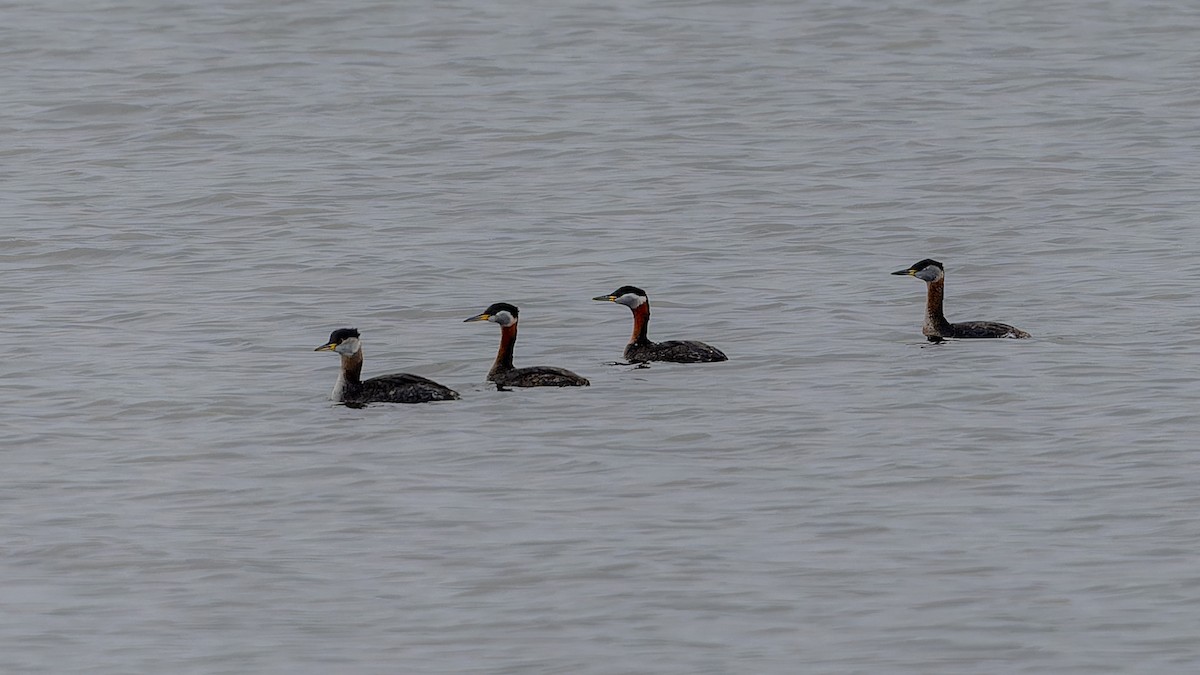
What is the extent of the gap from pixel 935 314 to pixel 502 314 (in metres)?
4.00

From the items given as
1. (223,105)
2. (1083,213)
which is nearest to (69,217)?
(223,105)

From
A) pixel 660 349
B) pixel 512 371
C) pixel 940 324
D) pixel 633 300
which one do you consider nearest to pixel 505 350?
pixel 512 371

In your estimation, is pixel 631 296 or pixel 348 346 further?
pixel 631 296

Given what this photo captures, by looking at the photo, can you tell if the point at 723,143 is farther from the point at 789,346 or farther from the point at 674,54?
the point at 789,346

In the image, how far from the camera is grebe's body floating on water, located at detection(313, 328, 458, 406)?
16250mm

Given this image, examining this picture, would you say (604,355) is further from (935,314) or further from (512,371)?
Result: (935,314)

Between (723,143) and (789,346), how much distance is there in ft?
39.7

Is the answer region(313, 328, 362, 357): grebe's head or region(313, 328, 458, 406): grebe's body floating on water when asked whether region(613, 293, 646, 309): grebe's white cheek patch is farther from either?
region(313, 328, 362, 357): grebe's head

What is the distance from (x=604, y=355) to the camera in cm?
1856

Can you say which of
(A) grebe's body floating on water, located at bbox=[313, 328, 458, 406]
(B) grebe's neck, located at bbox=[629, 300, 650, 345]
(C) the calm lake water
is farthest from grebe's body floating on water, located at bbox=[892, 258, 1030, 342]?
(A) grebe's body floating on water, located at bbox=[313, 328, 458, 406]

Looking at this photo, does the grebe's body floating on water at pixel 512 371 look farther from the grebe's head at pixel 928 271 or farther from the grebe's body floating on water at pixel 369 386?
the grebe's head at pixel 928 271

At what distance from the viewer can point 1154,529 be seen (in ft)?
40.9

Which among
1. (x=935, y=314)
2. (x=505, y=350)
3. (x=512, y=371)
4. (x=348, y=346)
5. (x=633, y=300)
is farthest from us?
(x=935, y=314)

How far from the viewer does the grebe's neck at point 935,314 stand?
61.2ft
